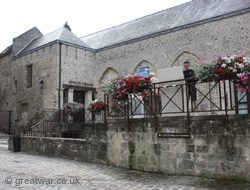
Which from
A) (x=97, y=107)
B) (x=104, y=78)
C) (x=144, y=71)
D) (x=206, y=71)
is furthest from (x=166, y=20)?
(x=206, y=71)

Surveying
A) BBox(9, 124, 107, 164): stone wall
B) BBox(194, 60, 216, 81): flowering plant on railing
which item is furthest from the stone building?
BBox(194, 60, 216, 81): flowering plant on railing

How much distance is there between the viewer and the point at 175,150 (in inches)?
226

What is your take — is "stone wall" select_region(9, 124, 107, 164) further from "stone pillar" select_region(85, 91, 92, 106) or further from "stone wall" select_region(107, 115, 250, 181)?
"stone pillar" select_region(85, 91, 92, 106)

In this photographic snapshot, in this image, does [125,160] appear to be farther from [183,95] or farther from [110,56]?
[110,56]

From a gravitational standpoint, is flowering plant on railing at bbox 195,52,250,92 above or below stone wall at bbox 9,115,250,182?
above

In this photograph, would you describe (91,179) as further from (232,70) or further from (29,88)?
(29,88)

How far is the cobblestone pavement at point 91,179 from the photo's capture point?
4852mm

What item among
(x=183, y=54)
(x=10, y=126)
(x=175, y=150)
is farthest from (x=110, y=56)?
(x=175, y=150)

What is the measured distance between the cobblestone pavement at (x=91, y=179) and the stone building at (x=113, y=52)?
845 centimetres

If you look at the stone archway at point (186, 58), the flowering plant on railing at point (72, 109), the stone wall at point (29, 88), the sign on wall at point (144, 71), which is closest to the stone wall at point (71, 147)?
the flowering plant on railing at point (72, 109)

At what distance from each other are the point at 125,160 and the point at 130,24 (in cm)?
1456

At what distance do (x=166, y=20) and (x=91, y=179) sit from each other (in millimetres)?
13361

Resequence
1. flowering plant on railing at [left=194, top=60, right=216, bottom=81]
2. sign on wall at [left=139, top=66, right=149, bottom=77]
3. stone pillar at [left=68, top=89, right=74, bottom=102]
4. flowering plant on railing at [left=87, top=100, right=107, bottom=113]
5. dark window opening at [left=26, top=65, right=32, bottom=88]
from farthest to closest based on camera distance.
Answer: dark window opening at [left=26, top=65, right=32, bottom=88] → stone pillar at [left=68, top=89, right=74, bottom=102] → sign on wall at [left=139, top=66, right=149, bottom=77] → flowering plant on railing at [left=87, top=100, right=107, bottom=113] → flowering plant on railing at [left=194, top=60, right=216, bottom=81]

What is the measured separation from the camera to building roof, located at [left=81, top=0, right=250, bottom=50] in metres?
13.7
